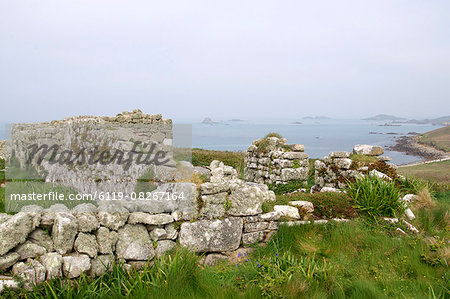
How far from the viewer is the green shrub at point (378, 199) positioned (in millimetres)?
7004

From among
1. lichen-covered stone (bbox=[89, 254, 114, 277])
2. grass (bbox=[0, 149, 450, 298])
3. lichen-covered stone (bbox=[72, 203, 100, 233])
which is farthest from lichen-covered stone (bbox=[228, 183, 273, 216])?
lichen-covered stone (bbox=[72, 203, 100, 233])

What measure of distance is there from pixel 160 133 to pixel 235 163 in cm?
474

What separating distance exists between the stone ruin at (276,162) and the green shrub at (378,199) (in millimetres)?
4499

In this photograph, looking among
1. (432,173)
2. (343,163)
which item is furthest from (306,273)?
(432,173)

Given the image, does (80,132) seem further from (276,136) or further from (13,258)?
(276,136)

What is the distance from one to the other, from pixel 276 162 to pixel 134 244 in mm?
8079

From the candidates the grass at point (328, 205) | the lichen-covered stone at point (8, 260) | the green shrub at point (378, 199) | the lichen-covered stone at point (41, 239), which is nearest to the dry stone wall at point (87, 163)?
the lichen-covered stone at point (41, 239)

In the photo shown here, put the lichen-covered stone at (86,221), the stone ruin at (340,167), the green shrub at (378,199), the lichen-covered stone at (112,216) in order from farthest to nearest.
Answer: the stone ruin at (340,167), the green shrub at (378,199), the lichen-covered stone at (112,216), the lichen-covered stone at (86,221)

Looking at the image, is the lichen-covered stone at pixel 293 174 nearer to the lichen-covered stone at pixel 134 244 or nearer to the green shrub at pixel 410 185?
the green shrub at pixel 410 185

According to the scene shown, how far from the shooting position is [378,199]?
23.3 feet

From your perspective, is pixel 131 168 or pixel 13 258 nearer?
pixel 13 258

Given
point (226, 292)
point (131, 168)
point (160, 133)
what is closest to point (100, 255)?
point (226, 292)

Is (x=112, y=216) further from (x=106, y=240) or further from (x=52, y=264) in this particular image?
(x=52, y=264)

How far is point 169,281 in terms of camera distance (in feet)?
14.6
